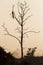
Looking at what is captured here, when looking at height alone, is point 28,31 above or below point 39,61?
below

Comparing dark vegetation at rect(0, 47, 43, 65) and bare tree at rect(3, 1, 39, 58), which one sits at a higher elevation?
dark vegetation at rect(0, 47, 43, 65)

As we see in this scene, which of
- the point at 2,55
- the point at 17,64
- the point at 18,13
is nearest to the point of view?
the point at 17,64

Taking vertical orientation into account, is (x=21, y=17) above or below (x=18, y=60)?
below

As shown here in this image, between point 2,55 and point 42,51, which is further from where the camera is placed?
point 42,51

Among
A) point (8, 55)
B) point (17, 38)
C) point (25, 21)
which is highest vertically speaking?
point (8, 55)

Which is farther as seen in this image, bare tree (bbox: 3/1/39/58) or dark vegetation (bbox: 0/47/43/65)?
bare tree (bbox: 3/1/39/58)

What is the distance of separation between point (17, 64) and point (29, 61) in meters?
0.06

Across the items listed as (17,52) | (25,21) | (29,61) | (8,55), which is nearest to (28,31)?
(25,21)

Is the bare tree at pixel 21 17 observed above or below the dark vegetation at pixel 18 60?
below

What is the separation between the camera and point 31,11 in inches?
75.5

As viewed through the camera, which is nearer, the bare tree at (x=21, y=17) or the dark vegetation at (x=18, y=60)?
the dark vegetation at (x=18, y=60)

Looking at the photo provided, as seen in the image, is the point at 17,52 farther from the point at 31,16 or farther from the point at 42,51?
the point at 31,16

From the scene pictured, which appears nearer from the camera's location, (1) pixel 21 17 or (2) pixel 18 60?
(2) pixel 18 60

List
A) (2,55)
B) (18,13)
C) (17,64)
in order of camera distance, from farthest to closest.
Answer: (18,13) → (2,55) → (17,64)
